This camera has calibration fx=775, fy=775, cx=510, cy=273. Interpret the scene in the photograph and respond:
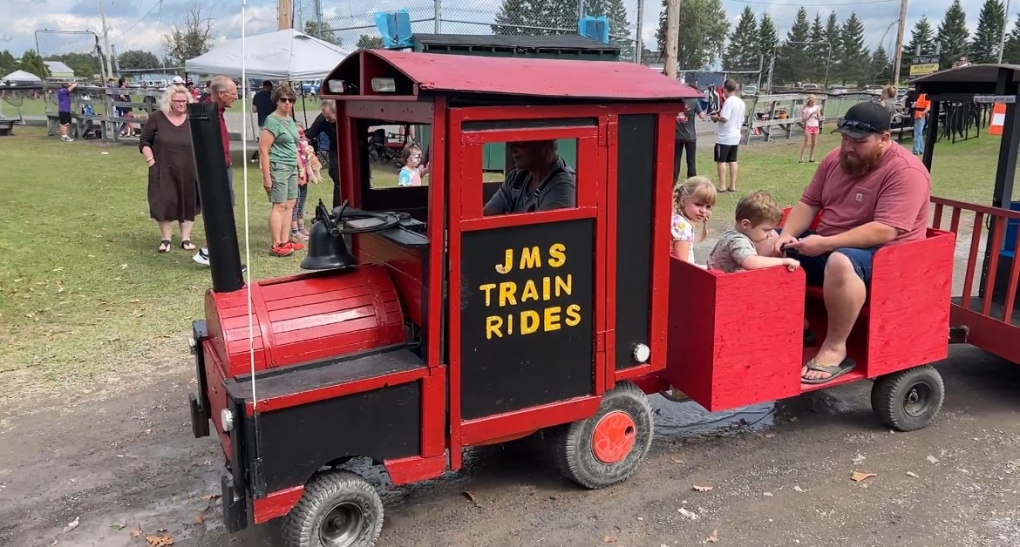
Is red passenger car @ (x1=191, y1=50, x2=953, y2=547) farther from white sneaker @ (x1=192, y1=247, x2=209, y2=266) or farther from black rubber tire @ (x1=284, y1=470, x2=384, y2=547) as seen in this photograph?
Result: white sneaker @ (x1=192, y1=247, x2=209, y2=266)

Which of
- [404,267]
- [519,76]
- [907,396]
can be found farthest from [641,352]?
[907,396]

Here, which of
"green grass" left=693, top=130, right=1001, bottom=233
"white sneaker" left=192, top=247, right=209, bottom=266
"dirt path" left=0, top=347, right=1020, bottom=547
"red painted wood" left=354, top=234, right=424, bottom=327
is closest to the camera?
"red painted wood" left=354, top=234, right=424, bottom=327

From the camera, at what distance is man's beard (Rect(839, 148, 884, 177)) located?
4.14 m

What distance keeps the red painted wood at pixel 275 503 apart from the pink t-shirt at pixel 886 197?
126 inches

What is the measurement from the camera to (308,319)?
3279 millimetres

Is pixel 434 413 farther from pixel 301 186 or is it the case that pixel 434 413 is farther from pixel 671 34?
A: pixel 671 34

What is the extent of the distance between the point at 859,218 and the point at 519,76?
88.4 inches

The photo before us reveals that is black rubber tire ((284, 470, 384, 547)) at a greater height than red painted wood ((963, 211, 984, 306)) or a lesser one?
lesser

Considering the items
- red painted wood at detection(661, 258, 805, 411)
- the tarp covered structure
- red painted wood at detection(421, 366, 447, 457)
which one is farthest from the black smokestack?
the tarp covered structure

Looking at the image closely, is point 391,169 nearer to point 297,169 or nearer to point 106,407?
point 297,169

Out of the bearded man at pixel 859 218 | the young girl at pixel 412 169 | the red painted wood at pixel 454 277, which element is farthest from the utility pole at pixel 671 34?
the red painted wood at pixel 454 277

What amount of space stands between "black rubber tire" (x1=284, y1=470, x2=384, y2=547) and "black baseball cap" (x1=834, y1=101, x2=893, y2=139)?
296 centimetres

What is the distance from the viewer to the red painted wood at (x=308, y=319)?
10.3ft

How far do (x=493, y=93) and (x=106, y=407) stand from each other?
3282 mm
